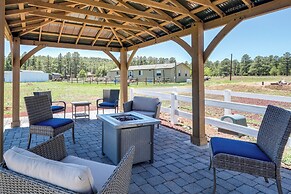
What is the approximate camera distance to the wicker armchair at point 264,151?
214 centimetres

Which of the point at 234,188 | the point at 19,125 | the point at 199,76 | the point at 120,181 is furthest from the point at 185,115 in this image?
the point at 19,125

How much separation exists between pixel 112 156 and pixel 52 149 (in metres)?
1.38

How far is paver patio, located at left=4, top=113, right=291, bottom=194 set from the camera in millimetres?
2588

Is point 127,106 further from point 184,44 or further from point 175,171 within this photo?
point 175,171

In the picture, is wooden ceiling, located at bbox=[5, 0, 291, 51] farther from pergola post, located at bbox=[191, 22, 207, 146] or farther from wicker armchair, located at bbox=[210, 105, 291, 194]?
wicker armchair, located at bbox=[210, 105, 291, 194]

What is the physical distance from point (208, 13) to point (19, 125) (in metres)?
5.96

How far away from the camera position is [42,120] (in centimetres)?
408

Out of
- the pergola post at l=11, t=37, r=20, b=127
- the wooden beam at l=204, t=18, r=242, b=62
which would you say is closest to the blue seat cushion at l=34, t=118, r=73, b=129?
the pergola post at l=11, t=37, r=20, b=127

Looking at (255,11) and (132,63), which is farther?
(132,63)

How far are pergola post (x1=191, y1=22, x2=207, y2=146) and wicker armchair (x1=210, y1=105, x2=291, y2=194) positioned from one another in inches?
65.8

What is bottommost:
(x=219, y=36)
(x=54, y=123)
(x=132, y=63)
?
(x=54, y=123)

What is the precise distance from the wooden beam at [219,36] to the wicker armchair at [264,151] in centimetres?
184

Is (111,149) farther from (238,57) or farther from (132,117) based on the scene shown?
(238,57)

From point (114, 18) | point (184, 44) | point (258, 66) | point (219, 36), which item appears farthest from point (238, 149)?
point (258, 66)
